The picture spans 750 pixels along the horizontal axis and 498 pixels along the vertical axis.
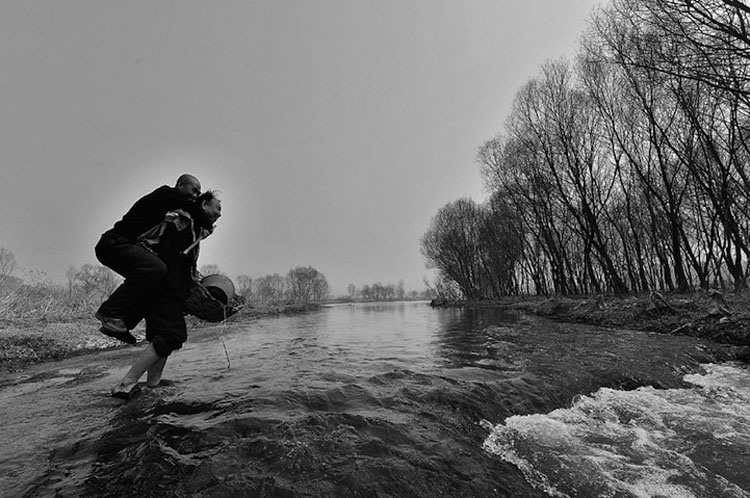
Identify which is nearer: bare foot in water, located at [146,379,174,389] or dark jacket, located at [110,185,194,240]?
dark jacket, located at [110,185,194,240]

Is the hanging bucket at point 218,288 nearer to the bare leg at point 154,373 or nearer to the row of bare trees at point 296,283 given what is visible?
the bare leg at point 154,373

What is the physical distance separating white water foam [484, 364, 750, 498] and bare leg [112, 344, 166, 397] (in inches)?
141

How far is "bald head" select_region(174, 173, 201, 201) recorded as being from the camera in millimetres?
3840

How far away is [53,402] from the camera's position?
142 inches

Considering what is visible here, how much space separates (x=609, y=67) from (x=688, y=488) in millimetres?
22418

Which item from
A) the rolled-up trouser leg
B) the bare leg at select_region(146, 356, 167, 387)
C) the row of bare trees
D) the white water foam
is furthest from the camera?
the row of bare trees

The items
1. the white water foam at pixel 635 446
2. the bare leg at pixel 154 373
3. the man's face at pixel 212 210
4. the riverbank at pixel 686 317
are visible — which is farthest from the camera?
the riverbank at pixel 686 317

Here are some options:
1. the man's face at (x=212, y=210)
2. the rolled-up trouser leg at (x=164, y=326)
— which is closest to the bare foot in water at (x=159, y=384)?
the rolled-up trouser leg at (x=164, y=326)

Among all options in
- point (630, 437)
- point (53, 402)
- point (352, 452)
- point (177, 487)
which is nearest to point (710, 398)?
point (630, 437)

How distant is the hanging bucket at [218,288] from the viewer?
4219 millimetres

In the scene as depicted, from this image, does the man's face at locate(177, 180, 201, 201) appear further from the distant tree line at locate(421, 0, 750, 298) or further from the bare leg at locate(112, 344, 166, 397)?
the distant tree line at locate(421, 0, 750, 298)

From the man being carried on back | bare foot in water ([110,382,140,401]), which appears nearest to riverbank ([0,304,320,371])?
bare foot in water ([110,382,140,401])

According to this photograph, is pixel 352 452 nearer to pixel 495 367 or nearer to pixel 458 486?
pixel 458 486

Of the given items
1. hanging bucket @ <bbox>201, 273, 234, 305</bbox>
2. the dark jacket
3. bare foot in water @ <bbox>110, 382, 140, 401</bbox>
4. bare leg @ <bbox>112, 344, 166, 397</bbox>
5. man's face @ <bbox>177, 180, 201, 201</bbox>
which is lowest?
bare foot in water @ <bbox>110, 382, 140, 401</bbox>
